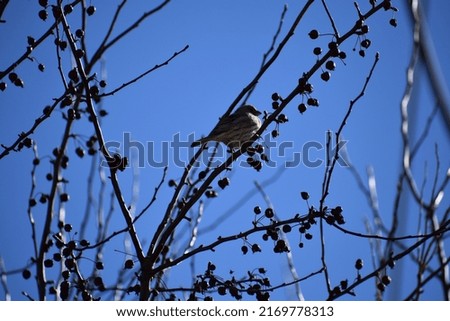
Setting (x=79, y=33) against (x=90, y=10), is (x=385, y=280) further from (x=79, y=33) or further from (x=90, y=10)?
(x=90, y=10)

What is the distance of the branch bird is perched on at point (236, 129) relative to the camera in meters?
7.07

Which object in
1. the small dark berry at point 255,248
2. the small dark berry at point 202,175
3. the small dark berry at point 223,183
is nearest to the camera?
the small dark berry at point 255,248

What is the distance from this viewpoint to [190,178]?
18.8 feet

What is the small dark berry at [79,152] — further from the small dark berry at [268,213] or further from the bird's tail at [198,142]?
the small dark berry at [268,213]

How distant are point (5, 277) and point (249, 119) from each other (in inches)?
158

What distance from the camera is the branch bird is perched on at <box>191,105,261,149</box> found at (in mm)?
7074

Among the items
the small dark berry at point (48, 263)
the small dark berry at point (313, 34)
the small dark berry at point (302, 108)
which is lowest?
the small dark berry at point (48, 263)

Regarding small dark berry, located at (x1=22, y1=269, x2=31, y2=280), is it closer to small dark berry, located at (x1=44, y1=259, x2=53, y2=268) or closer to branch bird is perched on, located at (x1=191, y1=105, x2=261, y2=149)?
small dark berry, located at (x1=44, y1=259, x2=53, y2=268)

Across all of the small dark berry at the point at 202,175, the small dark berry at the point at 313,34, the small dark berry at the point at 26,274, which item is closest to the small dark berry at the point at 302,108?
the small dark berry at the point at 313,34

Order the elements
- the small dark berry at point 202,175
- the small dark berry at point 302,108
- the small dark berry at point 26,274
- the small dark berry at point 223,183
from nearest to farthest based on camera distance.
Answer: the small dark berry at point 302,108, the small dark berry at point 223,183, the small dark berry at point 202,175, the small dark berry at point 26,274

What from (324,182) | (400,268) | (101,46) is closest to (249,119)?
(101,46)

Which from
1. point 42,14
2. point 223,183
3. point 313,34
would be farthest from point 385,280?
point 42,14

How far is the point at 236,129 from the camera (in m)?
7.46
